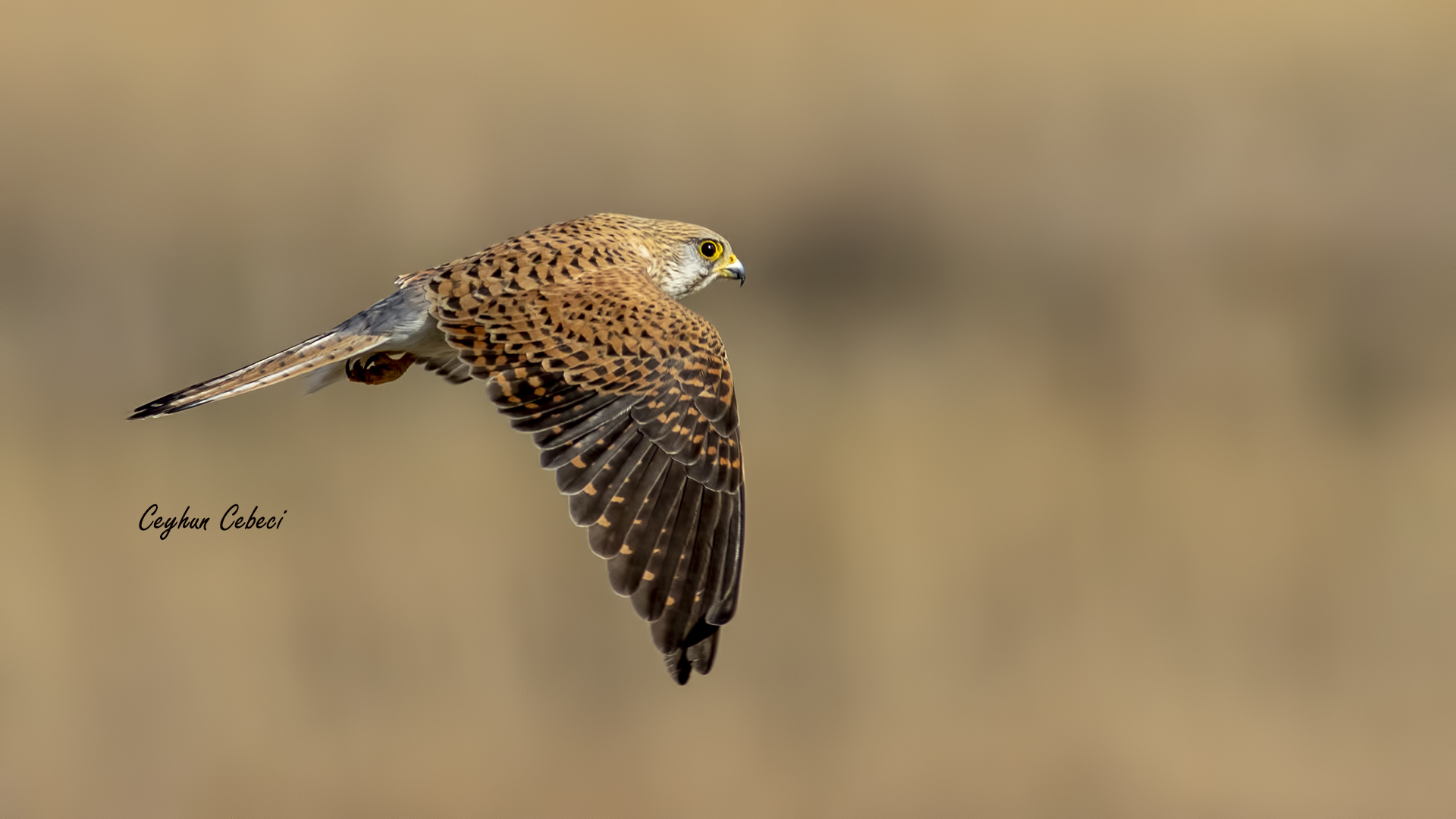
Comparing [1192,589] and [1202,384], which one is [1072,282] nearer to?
[1202,384]

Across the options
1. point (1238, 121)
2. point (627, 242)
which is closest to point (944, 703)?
point (1238, 121)

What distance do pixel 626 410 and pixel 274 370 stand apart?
953mm

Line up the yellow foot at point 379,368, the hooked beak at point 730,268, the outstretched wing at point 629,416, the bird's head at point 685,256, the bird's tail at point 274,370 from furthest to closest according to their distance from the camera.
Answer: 1. the hooked beak at point 730,268
2. the bird's head at point 685,256
3. the yellow foot at point 379,368
4. the bird's tail at point 274,370
5. the outstretched wing at point 629,416

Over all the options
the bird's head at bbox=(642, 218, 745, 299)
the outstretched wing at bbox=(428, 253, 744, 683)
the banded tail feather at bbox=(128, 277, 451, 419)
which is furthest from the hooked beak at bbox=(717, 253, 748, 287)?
the banded tail feather at bbox=(128, 277, 451, 419)

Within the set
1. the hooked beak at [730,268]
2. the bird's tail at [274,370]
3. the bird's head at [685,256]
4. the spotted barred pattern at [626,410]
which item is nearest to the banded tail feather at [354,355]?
the bird's tail at [274,370]

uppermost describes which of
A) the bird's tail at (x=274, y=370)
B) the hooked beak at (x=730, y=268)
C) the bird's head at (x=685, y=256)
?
the bird's tail at (x=274, y=370)

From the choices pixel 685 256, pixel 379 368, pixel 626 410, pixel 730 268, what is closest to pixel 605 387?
pixel 626 410

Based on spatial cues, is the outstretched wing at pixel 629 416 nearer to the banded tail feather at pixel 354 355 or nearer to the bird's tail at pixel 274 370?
the banded tail feather at pixel 354 355

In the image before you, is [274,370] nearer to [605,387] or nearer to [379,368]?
Result: [379,368]

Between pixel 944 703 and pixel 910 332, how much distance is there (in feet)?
11.2

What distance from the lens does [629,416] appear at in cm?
349

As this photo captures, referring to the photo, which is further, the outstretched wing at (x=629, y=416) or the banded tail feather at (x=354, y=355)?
the banded tail feather at (x=354, y=355)

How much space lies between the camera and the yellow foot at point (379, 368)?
13.1 ft

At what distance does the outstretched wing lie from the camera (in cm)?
325
